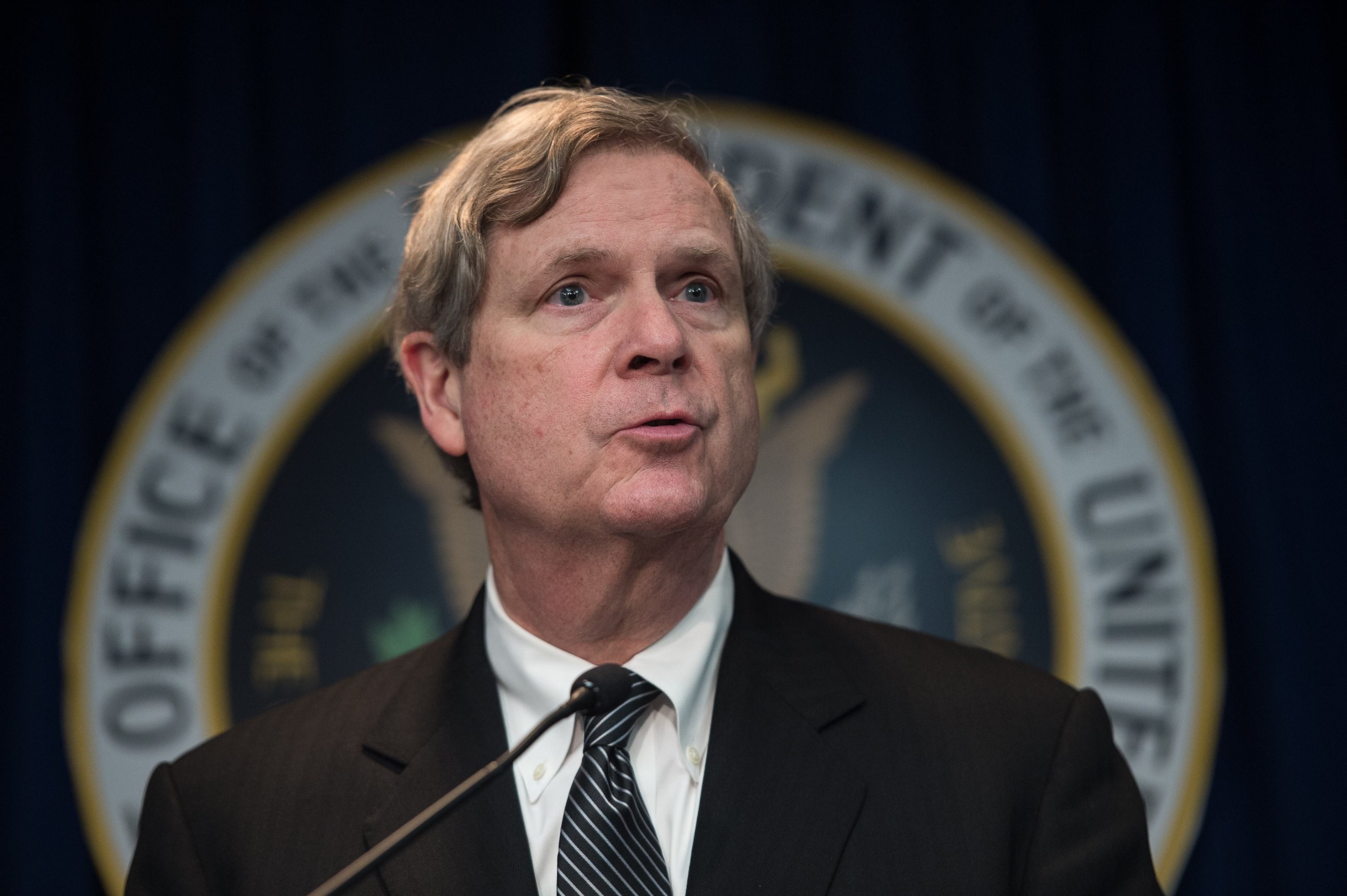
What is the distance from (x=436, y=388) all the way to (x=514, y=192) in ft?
0.98

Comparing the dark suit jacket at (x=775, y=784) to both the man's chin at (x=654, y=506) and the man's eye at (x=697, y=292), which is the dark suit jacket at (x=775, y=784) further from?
the man's eye at (x=697, y=292)

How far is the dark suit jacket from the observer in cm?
135

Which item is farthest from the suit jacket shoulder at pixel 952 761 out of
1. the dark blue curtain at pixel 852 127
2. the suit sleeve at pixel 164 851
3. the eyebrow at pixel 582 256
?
the dark blue curtain at pixel 852 127

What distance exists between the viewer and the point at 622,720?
1.42 meters

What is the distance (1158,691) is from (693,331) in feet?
4.90

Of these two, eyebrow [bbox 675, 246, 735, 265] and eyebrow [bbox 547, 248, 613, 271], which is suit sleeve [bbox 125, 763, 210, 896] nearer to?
eyebrow [bbox 547, 248, 613, 271]

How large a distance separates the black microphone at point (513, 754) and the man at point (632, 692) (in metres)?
0.19

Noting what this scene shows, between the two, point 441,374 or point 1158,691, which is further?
point 1158,691

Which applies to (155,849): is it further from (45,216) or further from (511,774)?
(45,216)

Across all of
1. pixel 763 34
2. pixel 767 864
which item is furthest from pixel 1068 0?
pixel 767 864

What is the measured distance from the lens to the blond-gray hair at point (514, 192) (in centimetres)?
153

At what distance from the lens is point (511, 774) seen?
4.74 ft

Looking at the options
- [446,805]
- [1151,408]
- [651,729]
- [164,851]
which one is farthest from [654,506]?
[1151,408]

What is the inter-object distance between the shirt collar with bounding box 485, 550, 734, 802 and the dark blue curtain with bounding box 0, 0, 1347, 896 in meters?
1.45
